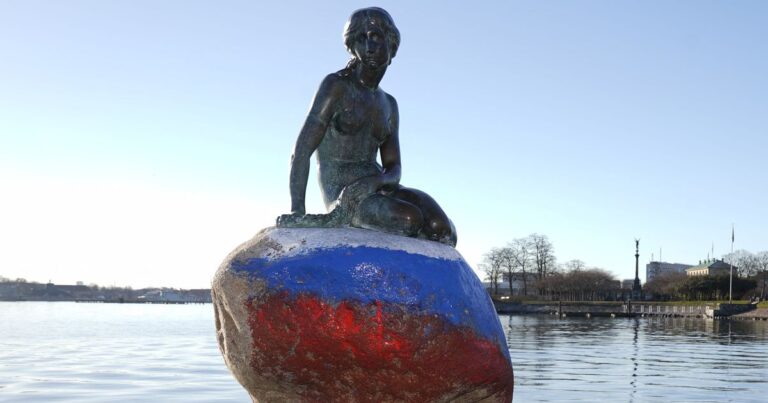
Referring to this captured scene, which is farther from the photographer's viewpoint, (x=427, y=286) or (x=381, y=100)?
(x=381, y=100)

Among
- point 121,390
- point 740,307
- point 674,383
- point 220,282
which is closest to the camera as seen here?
point 220,282

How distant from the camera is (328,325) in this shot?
5.23 m

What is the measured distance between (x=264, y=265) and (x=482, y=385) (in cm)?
149

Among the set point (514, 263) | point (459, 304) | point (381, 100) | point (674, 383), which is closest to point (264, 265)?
point (459, 304)

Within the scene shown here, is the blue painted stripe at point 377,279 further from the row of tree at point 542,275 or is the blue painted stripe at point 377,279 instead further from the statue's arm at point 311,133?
the row of tree at point 542,275

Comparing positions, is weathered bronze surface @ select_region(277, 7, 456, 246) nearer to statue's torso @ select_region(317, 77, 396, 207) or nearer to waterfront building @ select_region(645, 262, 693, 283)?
statue's torso @ select_region(317, 77, 396, 207)

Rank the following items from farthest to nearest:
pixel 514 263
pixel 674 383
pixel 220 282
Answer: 1. pixel 514 263
2. pixel 674 383
3. pixel 220 282

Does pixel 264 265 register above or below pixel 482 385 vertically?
above

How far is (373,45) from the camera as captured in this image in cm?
616

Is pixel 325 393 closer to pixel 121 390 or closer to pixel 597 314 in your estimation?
pixel 121 390

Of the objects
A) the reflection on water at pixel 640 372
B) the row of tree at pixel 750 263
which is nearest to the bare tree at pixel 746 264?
the row of tree at pixel 750 263

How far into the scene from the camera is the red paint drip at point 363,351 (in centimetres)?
521

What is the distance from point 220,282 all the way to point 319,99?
4.72ft

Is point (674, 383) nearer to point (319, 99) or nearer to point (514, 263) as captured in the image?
point (319, 99)
